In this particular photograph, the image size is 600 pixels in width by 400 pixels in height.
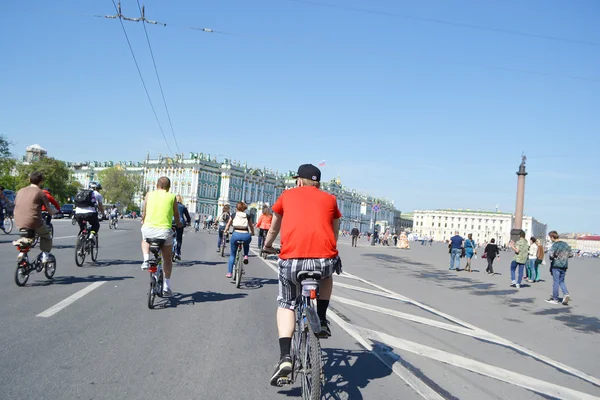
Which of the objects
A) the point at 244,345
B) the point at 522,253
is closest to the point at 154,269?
the point at 244,345

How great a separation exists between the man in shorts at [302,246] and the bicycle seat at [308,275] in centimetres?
4

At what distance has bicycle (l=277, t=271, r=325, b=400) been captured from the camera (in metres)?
3.73

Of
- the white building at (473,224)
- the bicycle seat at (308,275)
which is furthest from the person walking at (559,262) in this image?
the white building at (473,224)

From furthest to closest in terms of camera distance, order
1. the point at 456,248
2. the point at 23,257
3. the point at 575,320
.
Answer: the point at 456,248, the point at 575,320, the point at 23,257

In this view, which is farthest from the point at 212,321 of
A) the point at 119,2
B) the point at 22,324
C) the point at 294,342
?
the point at 119,2

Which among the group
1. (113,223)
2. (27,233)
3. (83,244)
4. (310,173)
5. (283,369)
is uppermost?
(310,173)

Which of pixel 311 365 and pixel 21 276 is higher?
pixel 311 365

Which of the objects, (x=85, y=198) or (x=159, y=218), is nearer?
(x=159, y=218)

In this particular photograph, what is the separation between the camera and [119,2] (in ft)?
49.2

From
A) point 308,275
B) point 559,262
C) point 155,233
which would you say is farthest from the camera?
point 559,262

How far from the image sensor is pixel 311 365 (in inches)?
149

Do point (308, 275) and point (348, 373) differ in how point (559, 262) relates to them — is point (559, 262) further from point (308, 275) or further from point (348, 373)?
point (308, 275)

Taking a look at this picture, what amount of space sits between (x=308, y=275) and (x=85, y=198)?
8850mm

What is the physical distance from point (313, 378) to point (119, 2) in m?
14.4
